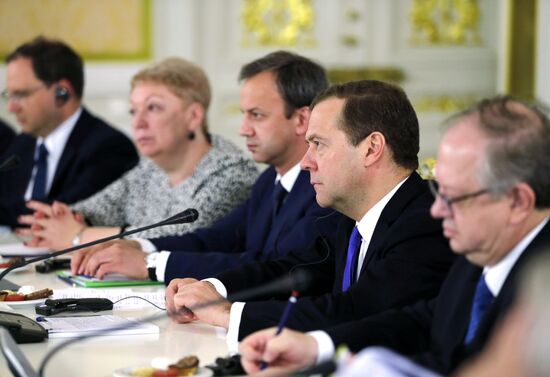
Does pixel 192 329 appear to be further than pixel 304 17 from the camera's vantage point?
No

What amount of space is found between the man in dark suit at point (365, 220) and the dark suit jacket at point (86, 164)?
2045 millimetres

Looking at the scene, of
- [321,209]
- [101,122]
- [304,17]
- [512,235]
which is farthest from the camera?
[304,17]

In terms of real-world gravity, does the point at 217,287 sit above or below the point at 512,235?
below

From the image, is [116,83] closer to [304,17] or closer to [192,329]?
[304,17]

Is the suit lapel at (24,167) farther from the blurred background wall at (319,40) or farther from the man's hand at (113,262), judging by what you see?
the man's hand at (113,262)

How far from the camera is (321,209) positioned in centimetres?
312

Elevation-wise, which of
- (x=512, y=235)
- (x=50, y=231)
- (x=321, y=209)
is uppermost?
(x=512, y=235)

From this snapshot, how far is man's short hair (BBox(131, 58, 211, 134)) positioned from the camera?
4105 mm

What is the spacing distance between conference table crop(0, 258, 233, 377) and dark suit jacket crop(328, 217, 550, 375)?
1.04 ft

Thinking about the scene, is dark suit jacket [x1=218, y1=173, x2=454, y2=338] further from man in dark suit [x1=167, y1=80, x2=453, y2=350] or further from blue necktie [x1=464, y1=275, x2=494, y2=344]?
blue necktie [x1=464, y1=275, x2=494, y2=344]

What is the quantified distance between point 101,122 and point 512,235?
331cm

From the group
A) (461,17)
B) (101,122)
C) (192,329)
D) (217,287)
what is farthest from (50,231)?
(461,17)

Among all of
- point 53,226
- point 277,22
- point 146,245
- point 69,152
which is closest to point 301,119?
point 146,245

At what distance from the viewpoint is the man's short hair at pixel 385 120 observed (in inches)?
102
